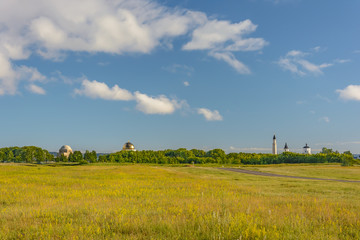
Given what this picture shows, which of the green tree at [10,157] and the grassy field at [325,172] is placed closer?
the grassy field at [325,172]

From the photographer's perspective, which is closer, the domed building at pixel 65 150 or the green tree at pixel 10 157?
the green tree at pixel 10 157

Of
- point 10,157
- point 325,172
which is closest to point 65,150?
point 10,157

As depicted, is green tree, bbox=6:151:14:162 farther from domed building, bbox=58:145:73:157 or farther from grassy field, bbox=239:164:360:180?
grassy field, bbox=239:164:360:180

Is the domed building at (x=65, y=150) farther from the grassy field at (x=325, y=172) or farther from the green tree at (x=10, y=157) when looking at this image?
the grassy field at (x=325, y=172)

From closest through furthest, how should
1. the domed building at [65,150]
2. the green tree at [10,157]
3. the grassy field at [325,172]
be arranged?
1. the grassy field at [325,172]
2. the green tree at [10,157]
3. the domed building at [65,150]

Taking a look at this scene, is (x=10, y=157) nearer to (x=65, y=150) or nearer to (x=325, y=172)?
(x=65, y=150)

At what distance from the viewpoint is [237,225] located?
6.88 meters

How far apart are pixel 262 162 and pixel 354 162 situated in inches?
1772

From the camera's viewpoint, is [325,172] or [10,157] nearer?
[325,172]

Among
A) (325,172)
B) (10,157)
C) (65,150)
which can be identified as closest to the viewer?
(325,172)

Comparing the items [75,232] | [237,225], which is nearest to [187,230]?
[237,225]

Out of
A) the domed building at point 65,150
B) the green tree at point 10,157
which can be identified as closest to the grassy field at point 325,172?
the green tree at point 10,157

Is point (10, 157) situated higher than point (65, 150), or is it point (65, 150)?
point (65, 150)

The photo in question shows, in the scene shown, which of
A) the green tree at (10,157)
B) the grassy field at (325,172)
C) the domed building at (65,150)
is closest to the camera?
the grassy field at (325,172)
